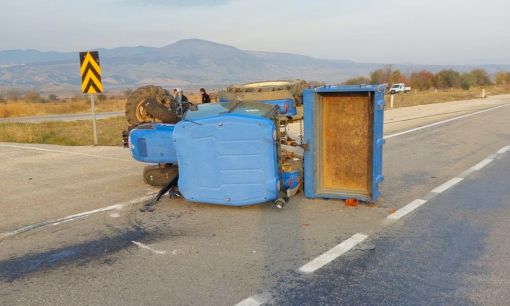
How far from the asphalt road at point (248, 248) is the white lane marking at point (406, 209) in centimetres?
9

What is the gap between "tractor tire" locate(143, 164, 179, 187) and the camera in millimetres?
7031

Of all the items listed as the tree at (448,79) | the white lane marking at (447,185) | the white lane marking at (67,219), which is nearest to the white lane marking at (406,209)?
the white lane marking at (447,185)

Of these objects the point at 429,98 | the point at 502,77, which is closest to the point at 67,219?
the point at 429,98

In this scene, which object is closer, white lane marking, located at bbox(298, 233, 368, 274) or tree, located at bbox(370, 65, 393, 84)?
white lane marking, located at bbox(298, 233, 368, 274)

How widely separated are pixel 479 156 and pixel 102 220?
300 inches

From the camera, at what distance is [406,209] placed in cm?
571

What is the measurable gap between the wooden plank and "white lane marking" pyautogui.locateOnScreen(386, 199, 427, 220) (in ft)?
1.59

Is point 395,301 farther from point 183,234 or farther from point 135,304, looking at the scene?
point 183,234

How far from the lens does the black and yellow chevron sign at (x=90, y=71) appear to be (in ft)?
40.8

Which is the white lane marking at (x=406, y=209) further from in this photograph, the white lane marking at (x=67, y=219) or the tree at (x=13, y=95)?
the tree at (x=13, y=95)

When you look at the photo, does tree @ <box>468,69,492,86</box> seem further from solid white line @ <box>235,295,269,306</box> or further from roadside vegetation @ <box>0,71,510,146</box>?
solid white line @ <box>235,295,269,306</box>

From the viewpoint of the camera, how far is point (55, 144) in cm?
1390

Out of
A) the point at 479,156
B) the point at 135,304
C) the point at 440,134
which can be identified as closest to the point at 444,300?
the point at 135,304

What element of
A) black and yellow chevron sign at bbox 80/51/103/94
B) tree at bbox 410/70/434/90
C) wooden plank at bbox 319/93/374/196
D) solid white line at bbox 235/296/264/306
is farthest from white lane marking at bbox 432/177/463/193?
tree at bbox 410/70/434/90
